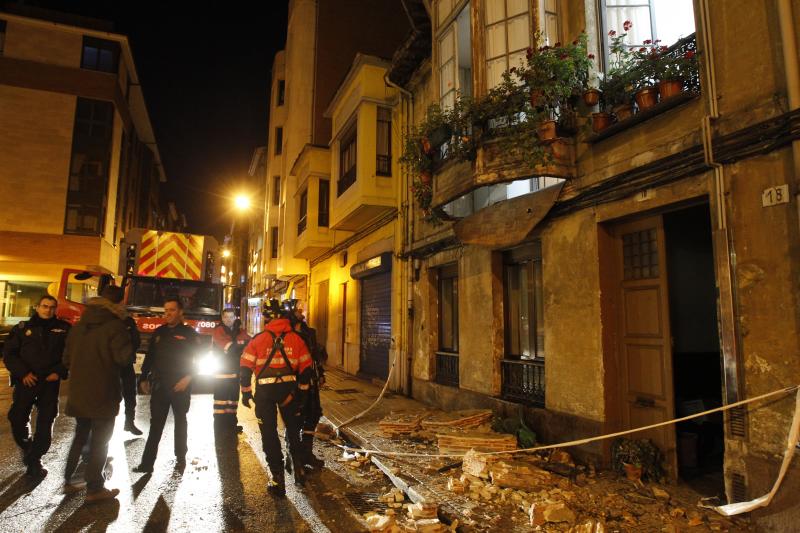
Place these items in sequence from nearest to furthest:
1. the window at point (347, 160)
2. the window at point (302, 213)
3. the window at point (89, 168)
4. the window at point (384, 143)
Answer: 1. the window at point (384, 143)
2. the window at point (347, 160)
3. the window at point (302, 213)
4. the window at point (89, 168)

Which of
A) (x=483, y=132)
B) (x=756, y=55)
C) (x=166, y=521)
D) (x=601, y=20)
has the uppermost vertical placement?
(x=601, y=20)

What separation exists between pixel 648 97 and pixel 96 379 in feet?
21.9

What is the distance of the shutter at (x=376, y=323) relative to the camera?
13.0m

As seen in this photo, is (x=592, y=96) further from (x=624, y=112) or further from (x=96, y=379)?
(x=96, y=379)

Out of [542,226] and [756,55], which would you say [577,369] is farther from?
[756,55]

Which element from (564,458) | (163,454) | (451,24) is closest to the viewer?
(564,458)

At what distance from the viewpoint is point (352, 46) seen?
21859 mm

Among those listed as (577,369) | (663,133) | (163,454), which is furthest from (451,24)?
(163,454)

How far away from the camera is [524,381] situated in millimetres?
7547

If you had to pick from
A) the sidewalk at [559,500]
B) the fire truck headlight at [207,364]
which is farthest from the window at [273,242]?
the sidewalk at [559,500]

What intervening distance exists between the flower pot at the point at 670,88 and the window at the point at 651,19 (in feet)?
3.77

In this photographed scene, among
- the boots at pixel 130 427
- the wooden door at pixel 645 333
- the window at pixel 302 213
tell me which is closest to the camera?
the wooden door at pixel 645 333

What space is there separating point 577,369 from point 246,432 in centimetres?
534

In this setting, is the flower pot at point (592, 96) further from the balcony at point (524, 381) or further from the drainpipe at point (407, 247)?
the drainpipe at point (407, 247)
